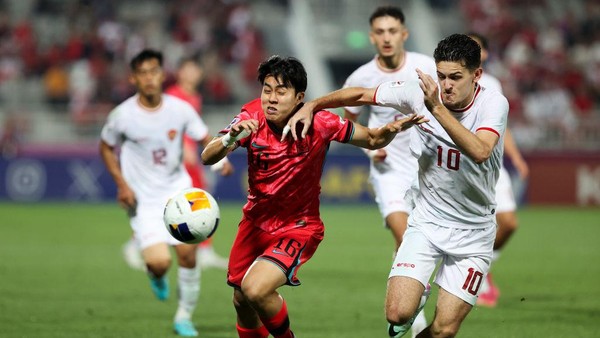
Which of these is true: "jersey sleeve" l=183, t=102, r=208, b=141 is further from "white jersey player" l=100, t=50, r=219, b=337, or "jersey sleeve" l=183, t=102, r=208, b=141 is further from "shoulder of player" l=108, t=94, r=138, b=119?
"shoulder of player" l=108, t=94, r=138, b=119

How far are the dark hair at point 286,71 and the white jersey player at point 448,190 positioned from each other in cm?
16

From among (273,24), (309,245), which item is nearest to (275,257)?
(309,245)

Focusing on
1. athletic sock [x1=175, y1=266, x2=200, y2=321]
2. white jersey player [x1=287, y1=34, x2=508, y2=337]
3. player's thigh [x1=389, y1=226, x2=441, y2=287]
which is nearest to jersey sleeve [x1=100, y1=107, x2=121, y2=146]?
athletic sock [x1=175, y1=266, x2=200, y2=321]

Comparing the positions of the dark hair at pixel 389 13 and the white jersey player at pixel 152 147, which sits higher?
the dark hair at pixel 389 13

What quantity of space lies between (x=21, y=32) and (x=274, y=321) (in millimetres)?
21717

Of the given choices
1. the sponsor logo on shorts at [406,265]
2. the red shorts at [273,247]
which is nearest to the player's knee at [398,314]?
the sponsor logo on shorts at [406,265]

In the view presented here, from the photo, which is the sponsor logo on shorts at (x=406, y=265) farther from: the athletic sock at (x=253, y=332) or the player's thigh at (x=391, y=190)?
the player's thigh at (x=391, y=190)

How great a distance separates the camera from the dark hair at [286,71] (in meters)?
6.40

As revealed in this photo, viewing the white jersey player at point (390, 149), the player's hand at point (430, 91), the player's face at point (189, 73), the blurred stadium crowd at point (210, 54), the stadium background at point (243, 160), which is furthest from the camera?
the blurred stadium crowd at point (210, 54)

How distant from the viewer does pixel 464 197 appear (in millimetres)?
6559

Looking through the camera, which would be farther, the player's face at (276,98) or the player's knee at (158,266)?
the player's knee at (158,266)

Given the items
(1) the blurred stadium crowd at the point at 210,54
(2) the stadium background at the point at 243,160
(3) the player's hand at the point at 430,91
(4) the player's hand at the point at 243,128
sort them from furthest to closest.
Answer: (1) the blurred stadium crowd at the point at 210,54 → (2) the stadium background at the point at 243,160 → (4) the player's hand at the point at 243,128 → (3) the player's hand at the point at 430,91

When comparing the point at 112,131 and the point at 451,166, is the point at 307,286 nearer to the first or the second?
the point at 112,131

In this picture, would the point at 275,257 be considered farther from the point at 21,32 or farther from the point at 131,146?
the point at 21,32
